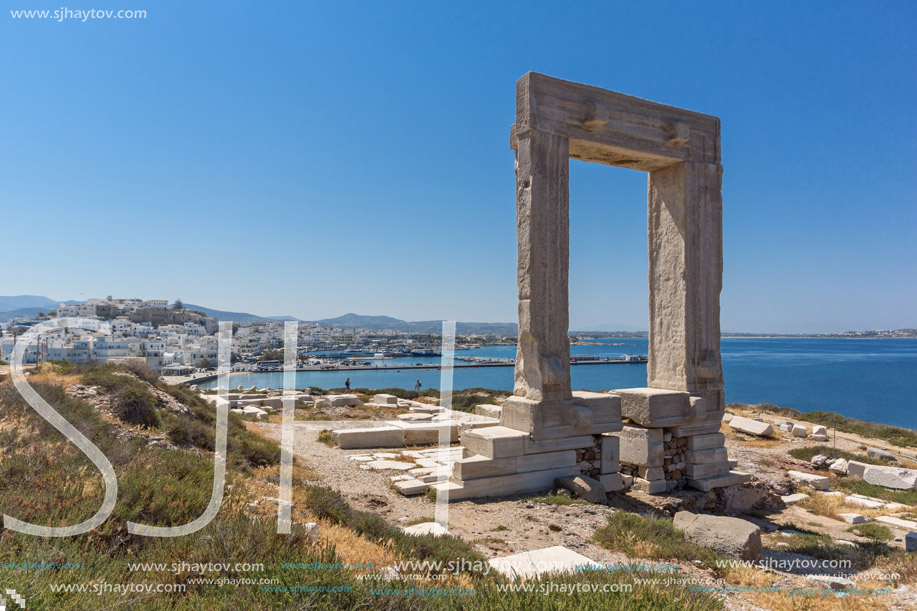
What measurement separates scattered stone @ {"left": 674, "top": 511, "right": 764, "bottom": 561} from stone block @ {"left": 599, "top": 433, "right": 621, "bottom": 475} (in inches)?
84.1

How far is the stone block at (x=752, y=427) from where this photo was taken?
16.5 m

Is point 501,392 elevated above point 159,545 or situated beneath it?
situated beneath

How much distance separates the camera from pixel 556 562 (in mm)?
4738

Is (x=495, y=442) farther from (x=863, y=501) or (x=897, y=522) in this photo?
(x=863, y=501)

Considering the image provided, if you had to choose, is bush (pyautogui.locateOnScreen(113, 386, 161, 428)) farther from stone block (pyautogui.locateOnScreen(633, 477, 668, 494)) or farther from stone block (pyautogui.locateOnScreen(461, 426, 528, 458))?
stone block (pyautogui.locateOnScreen(633, 477, 668, 494))

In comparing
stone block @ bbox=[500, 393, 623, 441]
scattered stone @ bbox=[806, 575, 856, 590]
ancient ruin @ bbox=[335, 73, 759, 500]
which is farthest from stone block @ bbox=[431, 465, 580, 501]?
scattered stone @ bbox=[806, 575, 856, 590]

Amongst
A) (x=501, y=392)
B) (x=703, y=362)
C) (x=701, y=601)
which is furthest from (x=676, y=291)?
(x=501, y=392)

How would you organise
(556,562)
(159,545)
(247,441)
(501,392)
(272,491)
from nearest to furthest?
(159,545) → (556,562) → (272,491) → (247,441) → (501,392)

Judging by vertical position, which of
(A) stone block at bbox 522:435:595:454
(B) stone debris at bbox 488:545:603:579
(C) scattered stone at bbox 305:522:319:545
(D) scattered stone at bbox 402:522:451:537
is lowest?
(D) scattered stone at bbox 402:522:451:537

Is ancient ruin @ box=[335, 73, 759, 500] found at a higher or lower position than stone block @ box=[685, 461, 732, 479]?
higher

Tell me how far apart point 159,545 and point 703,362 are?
8.89 meters

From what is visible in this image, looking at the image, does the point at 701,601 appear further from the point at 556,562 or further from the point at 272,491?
the point at 272,491

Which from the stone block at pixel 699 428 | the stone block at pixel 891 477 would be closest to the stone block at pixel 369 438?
the stone block at pixel 699 428

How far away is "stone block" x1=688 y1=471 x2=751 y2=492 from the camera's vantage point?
29.8 feet
